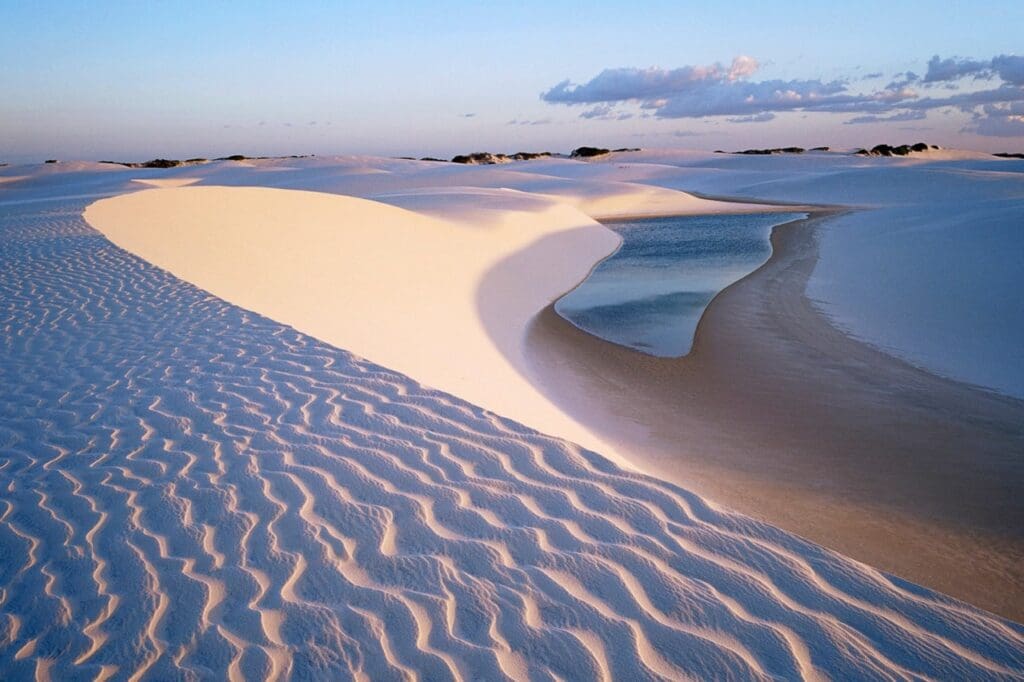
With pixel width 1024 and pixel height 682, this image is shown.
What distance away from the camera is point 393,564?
289cm

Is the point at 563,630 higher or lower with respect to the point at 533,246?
higher

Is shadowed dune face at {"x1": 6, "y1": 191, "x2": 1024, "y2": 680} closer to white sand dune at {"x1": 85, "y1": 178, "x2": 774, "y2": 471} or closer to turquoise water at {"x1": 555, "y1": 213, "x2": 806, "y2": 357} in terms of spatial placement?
white sand dune at {"x1": 85, "y1": 178, "x2": 774, "y2": 471}

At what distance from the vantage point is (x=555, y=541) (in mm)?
3006

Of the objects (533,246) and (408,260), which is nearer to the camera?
(408,260)

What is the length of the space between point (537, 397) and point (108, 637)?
4276 mm

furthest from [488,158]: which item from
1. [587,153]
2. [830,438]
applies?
[830,438]

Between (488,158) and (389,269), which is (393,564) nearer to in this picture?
(389,269)

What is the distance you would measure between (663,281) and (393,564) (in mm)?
11663

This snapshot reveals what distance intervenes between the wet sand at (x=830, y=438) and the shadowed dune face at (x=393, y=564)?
1.40m

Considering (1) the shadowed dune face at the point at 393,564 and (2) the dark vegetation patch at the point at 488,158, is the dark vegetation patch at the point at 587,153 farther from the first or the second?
(1) the shadowed dune face at the point at 393,564

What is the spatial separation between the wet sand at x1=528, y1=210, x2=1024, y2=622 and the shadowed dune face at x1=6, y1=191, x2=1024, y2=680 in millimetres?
1400

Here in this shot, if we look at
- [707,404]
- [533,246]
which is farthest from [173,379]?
[533,246]

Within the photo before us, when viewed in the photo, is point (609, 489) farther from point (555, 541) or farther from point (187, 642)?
point (187, 642)

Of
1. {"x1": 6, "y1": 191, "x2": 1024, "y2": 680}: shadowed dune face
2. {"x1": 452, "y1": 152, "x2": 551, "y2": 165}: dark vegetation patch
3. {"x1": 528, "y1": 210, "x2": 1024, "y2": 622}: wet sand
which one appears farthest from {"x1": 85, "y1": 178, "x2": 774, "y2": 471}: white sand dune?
{"x1": 452, "y1": 152, "x2": 551, "y2": 165}: dark vegetation patch
